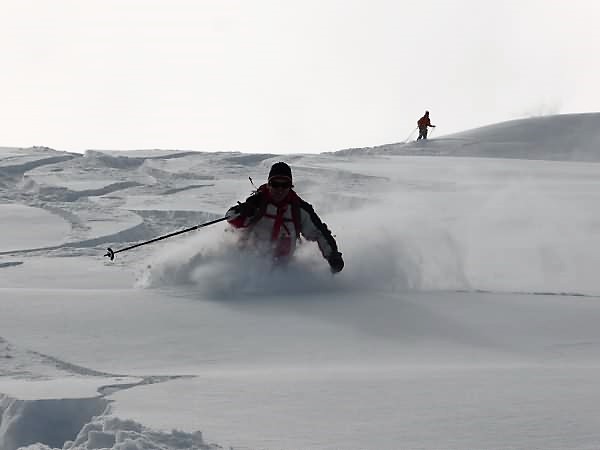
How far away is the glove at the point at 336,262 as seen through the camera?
27.6 feet

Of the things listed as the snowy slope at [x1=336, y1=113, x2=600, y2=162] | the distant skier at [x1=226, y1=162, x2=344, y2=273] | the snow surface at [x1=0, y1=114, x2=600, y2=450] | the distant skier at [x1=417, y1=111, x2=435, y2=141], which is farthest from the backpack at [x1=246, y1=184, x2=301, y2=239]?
the distant skier at [x1=417, y1=111, x2=435, y2=141]

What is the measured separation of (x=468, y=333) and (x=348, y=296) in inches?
62.6

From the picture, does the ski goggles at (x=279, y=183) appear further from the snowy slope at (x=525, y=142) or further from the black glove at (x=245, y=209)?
the snowy slope at (x=525, y=142)

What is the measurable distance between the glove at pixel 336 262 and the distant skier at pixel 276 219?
262 mm

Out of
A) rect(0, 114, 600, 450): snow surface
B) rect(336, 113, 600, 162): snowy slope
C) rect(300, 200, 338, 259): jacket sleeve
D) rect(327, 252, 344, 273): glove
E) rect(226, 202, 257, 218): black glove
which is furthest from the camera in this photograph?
rect(336, 113, 600, 162): snowy slope

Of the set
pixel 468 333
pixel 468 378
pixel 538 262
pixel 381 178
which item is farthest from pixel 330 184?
pixel 468 378

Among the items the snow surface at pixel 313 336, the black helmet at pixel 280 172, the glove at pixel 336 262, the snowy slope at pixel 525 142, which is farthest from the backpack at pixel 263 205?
the snowy slope at pixel 525 142

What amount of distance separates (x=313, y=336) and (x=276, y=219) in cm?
282

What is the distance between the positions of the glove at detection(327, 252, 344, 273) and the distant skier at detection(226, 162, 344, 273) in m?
0.26

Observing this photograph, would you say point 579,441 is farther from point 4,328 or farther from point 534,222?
point 534,222

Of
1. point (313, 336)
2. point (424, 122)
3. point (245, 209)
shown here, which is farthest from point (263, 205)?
point (424, 122)

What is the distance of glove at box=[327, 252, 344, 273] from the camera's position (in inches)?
332

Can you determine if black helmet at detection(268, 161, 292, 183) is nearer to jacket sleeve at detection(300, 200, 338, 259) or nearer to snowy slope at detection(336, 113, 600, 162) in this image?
jacket sleeve at detection(300, 200, 338, 259)

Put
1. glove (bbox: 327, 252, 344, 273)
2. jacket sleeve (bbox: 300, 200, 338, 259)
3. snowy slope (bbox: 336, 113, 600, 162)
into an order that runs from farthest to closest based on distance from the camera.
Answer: snowy slope (bbox: 336, 113, 600, 162) < jacket sleeve (bbox: 300, 200, 338, 259) < glove (bbox: 327, 252, 344, 273)
